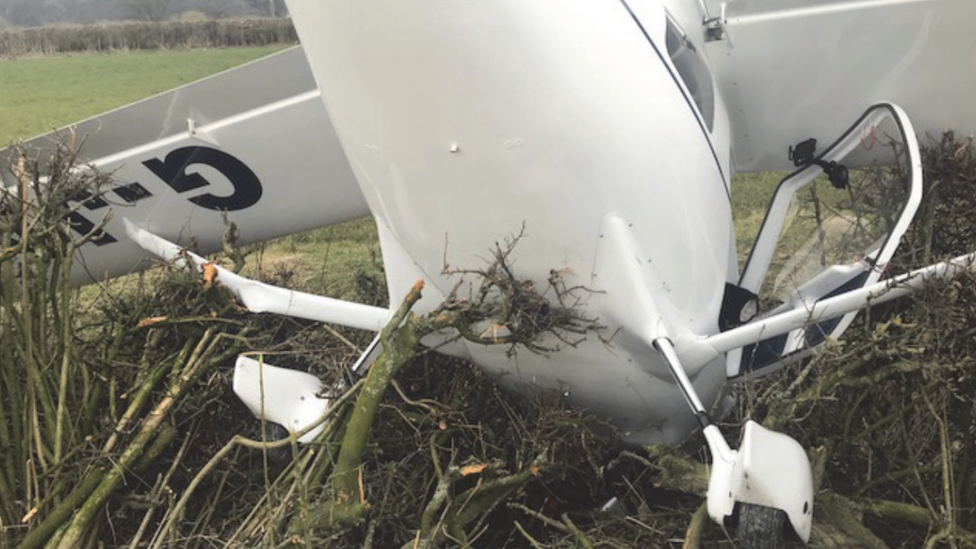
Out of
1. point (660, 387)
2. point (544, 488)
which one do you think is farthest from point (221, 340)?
point (660, 387)

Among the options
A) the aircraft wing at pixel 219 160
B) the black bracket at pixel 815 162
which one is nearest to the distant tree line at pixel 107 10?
the aircraft wing at pixel 219 160

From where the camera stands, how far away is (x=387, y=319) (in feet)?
10.1

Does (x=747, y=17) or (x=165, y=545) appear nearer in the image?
(x=165, y=545)

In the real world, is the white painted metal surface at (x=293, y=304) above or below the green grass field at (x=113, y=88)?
above

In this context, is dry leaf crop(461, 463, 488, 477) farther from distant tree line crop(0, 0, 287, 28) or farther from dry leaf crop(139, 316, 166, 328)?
distant tree line crop(0, 0, 287, 28)

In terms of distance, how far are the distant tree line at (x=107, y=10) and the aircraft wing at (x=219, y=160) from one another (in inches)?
193

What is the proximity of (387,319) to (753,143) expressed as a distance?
1680 millimetres

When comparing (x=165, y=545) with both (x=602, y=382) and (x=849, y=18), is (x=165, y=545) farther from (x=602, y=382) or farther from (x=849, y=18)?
(x=849, y=18)

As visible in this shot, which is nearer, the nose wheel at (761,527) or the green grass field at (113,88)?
the nose wheel at (761,527)

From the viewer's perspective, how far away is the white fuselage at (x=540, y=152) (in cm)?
219

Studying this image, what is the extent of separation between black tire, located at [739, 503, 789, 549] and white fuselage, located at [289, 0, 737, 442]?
0.59 m

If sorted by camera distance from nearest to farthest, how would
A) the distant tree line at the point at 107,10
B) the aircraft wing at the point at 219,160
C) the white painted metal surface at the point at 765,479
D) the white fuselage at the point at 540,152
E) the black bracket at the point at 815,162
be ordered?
1. the white fuselage at the point at 540,152
2. the white painted metal surface at the point at 765,479
3. the black bracket at the point at 815,162
4. the aircraft wing at the point at 219,160
5. the distant tree line at the point at 107,10

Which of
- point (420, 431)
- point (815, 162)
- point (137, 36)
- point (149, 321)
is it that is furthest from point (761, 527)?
point (137, 36)

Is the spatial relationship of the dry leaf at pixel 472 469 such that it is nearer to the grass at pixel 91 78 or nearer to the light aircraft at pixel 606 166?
the light aircraft at pixel 606 166
